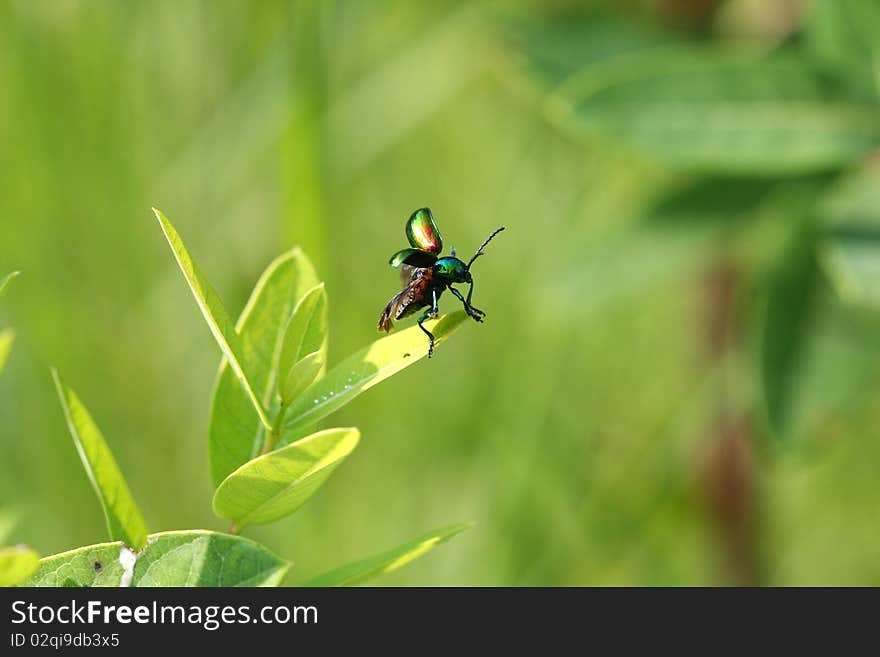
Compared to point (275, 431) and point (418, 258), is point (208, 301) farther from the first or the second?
point (418, 258)

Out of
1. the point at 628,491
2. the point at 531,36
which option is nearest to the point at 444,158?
the point at 531,36

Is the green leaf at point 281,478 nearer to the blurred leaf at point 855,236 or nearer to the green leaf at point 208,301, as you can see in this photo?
the green leaf at point 208,301

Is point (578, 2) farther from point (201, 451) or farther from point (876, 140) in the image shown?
point (201, 451)

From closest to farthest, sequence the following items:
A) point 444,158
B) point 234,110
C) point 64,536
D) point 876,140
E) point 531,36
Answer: point 876,140
point 531,36
point 64,536
point 234,110
point 444,158

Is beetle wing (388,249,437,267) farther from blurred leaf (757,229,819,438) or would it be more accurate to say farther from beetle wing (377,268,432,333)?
blurred leaf (757,229,819,438)

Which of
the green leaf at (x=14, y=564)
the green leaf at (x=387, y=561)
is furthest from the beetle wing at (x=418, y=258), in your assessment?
the green leaf at (x=14, y=564)

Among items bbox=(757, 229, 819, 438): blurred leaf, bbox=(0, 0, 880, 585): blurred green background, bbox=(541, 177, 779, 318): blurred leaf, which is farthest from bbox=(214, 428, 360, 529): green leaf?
bbox=(541, 177, 779, 318): blurred leaf
